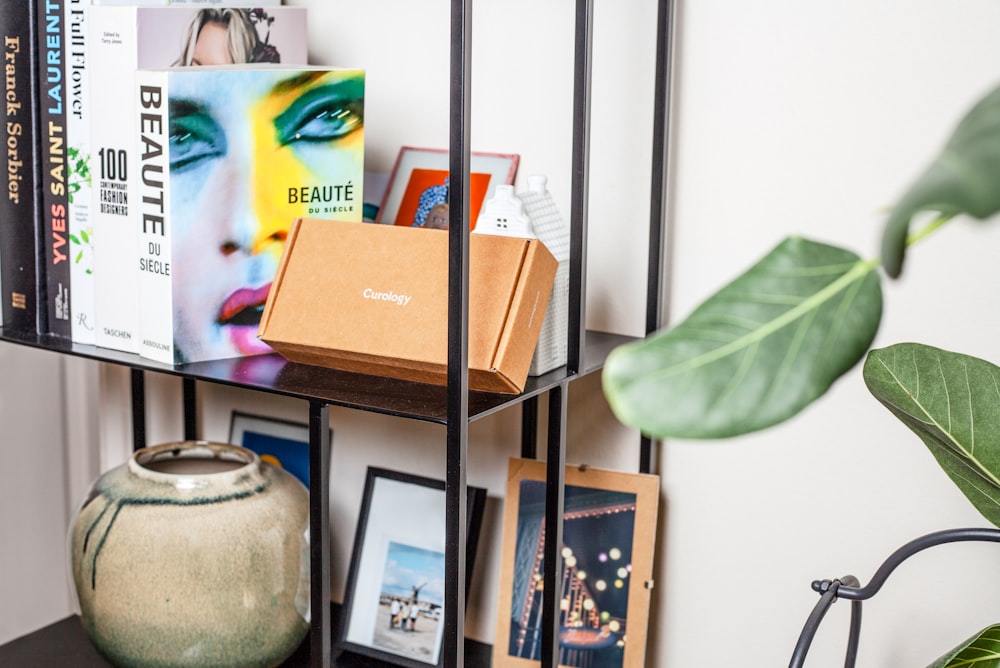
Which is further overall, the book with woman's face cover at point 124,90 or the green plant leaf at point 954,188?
the book with woman's face cover at point 124,90

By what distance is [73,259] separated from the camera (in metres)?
1.12

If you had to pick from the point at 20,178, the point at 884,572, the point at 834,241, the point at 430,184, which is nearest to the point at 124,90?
the point at 20,178

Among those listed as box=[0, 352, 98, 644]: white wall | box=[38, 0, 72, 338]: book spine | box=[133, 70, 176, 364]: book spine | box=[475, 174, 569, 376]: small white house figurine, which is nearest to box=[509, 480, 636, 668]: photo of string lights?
box=[475, 174, 569, 376]: small white house figurine

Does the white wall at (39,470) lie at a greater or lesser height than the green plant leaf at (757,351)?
lesser

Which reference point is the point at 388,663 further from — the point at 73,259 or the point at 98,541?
the point at 73,259

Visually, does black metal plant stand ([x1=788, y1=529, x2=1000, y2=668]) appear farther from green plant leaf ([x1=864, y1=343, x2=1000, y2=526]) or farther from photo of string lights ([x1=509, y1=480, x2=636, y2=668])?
photo of string lights ([x1=509, y1=480, x2=636, y2=668])

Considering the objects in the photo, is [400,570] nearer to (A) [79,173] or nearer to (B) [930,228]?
(A) [79,173]

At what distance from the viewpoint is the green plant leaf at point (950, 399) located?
0.77 m

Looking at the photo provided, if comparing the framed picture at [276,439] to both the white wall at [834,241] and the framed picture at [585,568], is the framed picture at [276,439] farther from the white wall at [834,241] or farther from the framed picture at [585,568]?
the white wall at [834,241]

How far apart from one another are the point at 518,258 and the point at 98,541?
561 millimetres

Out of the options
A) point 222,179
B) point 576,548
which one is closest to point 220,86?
point 222,179

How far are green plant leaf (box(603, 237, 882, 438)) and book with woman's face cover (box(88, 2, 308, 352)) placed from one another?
83 centimetres

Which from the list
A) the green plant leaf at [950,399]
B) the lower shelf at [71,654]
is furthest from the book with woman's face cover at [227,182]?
the green plant leaf at [950,399]

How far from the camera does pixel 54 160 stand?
1.11 m
